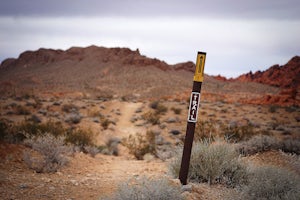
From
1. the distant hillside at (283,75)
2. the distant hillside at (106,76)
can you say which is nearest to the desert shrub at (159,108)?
the distant hillside at (106,76)

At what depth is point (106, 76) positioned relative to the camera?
3098 inches

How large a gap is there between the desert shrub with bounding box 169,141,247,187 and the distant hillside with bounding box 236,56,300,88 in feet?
238

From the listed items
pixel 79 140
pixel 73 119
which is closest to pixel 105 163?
pixel 79 140

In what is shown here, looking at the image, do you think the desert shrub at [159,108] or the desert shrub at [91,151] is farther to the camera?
the desert shrub at [159,108]

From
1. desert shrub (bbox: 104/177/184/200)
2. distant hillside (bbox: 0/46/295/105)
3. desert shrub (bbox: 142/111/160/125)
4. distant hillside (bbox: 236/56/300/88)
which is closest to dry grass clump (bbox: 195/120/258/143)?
desert shrub (bbox: 104/177/184/200)

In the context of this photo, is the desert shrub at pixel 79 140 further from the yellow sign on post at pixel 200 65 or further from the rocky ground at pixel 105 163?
the yellow sign on post at pixel 200 65

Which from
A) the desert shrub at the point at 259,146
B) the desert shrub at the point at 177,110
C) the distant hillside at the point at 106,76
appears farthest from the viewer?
the distant hillside at the point at 106,76

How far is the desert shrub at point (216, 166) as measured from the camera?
20.4ft

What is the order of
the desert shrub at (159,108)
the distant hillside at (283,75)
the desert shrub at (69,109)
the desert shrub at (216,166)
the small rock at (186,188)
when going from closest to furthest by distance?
1. the small rock at (186,188)
2. the desert shrub at (216,166)
3. the desert shrub at (159,108)
4. the desert shrub at (69,109)
5. the distant hillside at (283,75)

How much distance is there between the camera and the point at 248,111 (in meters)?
27.0

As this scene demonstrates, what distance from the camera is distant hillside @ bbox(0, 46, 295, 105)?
2368 inches

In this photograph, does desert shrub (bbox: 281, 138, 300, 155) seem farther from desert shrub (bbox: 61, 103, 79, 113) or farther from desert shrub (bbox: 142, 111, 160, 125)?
desert shrub (bbox: 61, 103, 79, 113)

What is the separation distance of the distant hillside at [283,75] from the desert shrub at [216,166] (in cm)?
7262

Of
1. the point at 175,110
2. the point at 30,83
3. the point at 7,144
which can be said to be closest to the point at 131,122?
the point at 175,110
